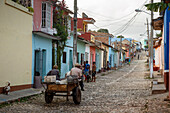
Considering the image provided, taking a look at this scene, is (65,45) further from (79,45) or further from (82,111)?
(82,111)

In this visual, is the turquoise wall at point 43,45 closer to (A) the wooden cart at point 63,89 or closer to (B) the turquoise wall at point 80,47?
(A) the wooden cart at point 63,89

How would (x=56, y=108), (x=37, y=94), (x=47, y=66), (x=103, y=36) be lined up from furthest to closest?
(x=103, y=36) < (x=47, y=66) < (x=37, y=94) < (x=56, y=108)

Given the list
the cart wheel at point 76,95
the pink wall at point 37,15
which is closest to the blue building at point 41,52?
the pink wall at point 37,15

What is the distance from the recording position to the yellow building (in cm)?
1179

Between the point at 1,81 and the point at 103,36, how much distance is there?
121 feet

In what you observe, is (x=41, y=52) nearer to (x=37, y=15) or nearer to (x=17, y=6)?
(x=37, y=15)

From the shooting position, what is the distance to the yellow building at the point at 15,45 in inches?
464

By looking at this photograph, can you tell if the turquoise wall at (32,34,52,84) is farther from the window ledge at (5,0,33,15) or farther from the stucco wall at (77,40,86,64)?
the stucco wall at (77,40,86,64)

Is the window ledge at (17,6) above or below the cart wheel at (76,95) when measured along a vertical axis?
above

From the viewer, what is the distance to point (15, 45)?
12.9 meters

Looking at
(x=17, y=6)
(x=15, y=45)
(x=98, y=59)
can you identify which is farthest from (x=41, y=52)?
(x=98, y=59)

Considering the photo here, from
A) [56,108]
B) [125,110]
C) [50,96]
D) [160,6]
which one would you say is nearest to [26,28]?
[50,96]

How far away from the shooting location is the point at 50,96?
10461mm

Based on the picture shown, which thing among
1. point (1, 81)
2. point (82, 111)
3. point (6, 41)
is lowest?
point (82, 111)
